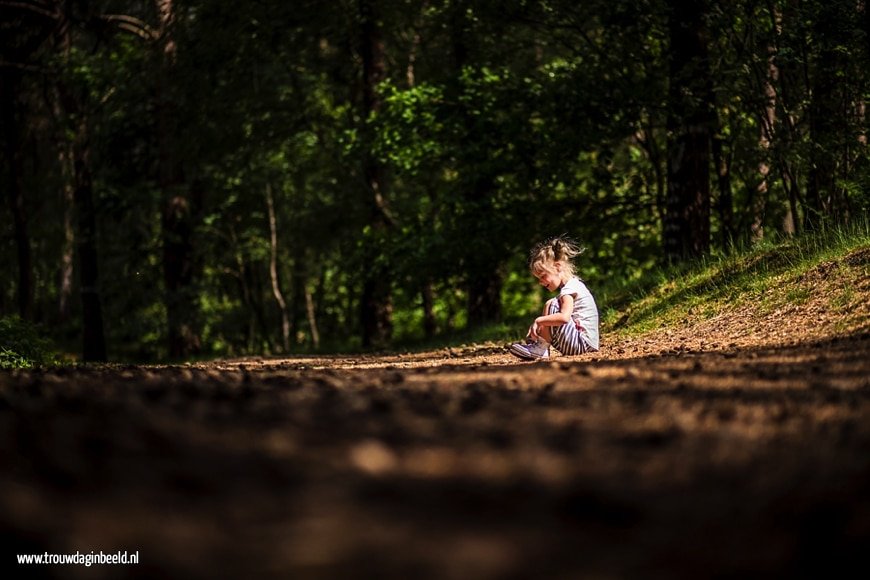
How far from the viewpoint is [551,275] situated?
9516mm

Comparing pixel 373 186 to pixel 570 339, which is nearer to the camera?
pixel 570 339

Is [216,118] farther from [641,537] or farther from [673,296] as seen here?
[641,537]

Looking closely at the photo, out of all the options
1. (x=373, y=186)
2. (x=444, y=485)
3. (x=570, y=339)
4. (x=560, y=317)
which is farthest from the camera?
(x=373, y=186)

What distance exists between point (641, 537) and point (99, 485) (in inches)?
56.0

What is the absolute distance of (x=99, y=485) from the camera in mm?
2365

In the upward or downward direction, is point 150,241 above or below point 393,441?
above

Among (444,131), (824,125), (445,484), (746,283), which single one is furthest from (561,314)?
(444,131)

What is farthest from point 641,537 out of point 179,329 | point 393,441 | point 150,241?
point 150,241

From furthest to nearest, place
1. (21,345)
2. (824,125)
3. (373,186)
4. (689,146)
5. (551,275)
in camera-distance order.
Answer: (373,186) < (689,146) < (824,125) < (21,345) < (551,275)

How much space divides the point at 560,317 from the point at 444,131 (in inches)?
337

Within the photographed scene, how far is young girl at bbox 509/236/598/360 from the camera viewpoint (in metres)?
9.03

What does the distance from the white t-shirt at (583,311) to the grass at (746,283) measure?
1332mm

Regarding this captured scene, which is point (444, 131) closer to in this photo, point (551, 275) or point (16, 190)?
point (551, 275)

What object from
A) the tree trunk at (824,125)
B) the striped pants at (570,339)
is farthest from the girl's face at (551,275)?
the tree trunk at (824,125)
